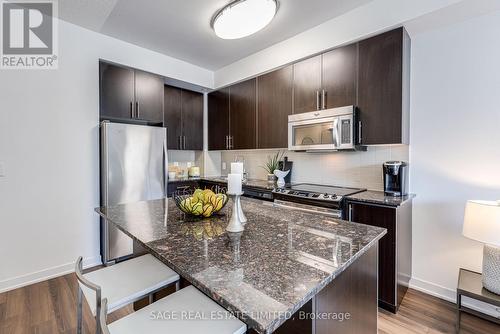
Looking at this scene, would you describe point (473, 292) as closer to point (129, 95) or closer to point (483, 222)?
point (483, 222)

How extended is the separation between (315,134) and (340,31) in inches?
41.5

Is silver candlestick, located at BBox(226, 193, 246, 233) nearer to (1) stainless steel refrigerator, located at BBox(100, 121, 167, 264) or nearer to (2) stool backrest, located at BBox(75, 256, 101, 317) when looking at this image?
(2) stool backrest, located at BBox(75, 256, 101, 317)

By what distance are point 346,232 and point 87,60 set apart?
3230 millimetres

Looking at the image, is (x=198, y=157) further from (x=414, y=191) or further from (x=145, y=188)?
(x=414, y=191)

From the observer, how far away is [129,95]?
299cm

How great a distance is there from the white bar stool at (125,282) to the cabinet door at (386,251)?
1641 mm

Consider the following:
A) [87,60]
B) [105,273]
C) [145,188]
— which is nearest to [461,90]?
[105,273]

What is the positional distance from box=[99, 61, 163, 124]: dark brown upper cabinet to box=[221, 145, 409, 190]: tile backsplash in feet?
5.63

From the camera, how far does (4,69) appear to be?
235 centimetres

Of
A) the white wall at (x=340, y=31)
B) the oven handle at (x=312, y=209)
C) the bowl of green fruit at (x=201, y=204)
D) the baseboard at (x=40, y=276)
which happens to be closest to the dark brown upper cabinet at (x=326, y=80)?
the white wall at (x=340, y=31)

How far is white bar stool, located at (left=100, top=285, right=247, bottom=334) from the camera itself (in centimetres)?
88

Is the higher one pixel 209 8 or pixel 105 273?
pixel 209 8

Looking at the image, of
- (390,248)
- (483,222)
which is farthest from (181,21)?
(483,222)

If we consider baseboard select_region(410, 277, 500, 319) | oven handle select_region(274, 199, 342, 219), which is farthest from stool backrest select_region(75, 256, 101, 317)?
baseboard select_region(410, 277, 500, 319)
